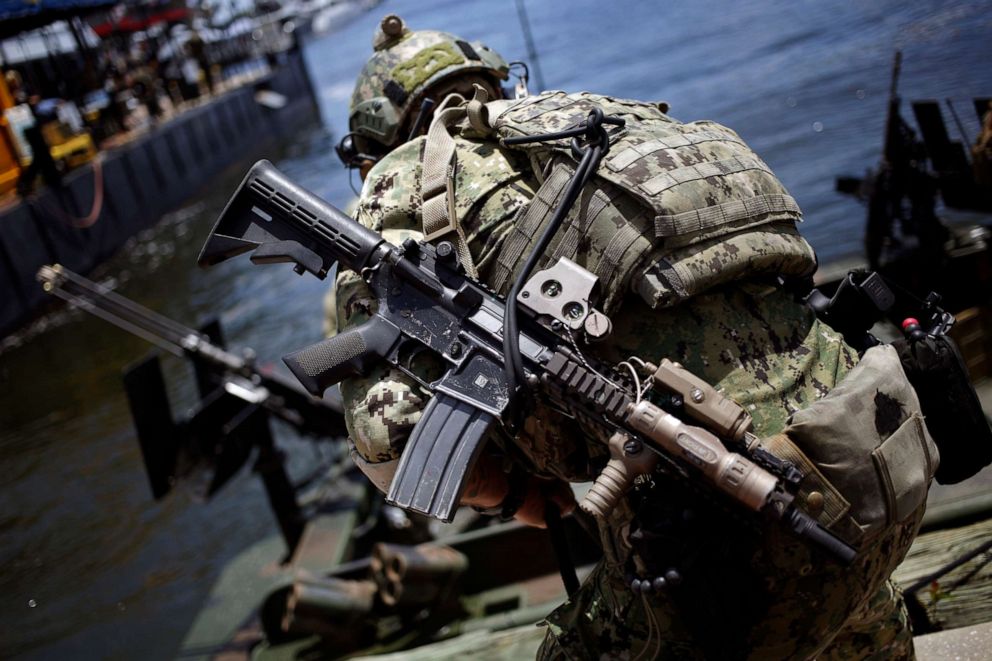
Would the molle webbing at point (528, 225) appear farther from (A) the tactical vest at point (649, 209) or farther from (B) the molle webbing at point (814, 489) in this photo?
(B) the molle webbing at point (814, 489)

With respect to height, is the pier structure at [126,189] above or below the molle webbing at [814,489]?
below

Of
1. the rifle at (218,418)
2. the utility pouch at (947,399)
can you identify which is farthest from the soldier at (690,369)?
the rifle at (218,418)

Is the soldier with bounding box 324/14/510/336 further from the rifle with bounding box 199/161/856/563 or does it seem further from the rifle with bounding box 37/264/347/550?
the rifle with bounding box 37/264/347/550

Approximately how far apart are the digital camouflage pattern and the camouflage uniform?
2.81 feet

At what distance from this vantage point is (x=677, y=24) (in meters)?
19.5

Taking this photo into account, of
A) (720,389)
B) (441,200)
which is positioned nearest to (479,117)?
(441,200)

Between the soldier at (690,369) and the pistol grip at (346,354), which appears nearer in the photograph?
the soldier at (690,369)

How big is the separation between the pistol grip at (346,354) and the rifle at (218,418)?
3.97m

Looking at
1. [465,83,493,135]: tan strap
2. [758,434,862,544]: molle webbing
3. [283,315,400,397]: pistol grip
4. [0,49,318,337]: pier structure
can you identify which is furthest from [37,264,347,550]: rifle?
[0,49,318,337]: pier structure

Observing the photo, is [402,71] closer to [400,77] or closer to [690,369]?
[400,77]

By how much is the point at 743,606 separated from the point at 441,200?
A: 4.64 ft

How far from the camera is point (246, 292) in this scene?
1788cm

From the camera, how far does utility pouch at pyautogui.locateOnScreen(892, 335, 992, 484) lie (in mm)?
2734

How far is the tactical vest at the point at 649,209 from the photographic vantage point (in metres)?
2.53
